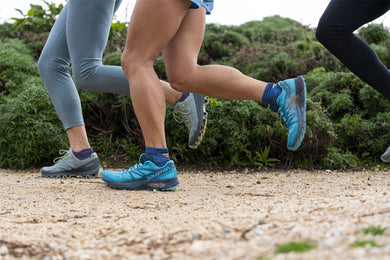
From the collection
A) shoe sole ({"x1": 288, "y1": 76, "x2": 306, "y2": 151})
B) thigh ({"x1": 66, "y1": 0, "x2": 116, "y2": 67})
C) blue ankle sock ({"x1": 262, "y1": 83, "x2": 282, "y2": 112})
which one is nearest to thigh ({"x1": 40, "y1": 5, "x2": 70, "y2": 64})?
thigh ({"x1": 66, "y1": 0, "x2": 116, "y2": 67})

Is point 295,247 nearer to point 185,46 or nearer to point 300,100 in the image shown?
point 300,100

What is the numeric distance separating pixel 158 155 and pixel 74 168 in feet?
3.69

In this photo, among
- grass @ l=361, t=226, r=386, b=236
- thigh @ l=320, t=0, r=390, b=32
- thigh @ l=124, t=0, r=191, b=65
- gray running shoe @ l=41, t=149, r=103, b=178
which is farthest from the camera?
gray running shoe @ l=41, t=149, r=103, b=178

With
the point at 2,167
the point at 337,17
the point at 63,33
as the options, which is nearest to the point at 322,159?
the point at 337,17

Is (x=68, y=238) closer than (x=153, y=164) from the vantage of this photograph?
Yes

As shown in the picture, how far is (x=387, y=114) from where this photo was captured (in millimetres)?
4332

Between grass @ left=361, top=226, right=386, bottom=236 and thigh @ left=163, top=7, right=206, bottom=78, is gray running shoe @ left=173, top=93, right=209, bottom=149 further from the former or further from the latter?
grass @ left=361, top=226, right=386, bottom=236

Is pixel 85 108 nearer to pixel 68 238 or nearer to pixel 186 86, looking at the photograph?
pixel 186 86

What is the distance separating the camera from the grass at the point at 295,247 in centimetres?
134

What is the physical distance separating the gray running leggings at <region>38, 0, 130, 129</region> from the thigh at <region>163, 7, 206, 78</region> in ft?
1.97

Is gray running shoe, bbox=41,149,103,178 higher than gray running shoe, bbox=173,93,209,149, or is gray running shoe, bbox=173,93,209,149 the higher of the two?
gray running shoe, bbox=173,93,209,149

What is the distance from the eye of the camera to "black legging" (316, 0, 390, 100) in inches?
114

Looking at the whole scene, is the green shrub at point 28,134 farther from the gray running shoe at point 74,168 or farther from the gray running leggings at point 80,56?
the gray running leggings at point 80,56

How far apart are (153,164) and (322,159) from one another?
79.4 inches
